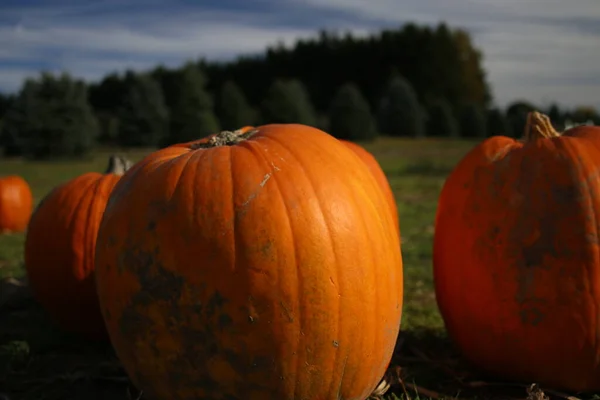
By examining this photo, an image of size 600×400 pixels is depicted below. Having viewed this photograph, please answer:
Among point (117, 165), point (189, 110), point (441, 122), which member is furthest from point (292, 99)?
point (117, 165)

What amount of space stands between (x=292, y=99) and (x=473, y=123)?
560 inches

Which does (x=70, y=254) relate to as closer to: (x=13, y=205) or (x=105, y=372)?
(x=105, y=372)

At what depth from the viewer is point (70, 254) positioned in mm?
4121

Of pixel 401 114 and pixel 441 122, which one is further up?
pixel 401 114

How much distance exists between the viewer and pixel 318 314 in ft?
8.49

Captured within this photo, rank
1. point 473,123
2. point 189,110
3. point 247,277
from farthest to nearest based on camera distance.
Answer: point 473,123 → point 189,110 → point 247,277

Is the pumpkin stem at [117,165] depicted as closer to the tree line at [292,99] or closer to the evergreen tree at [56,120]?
the tree line at [292,99]

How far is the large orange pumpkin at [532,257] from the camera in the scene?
3.07 meters

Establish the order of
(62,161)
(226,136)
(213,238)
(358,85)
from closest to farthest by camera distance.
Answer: (213,238) < (226,136) < (62,161) < (358,85)

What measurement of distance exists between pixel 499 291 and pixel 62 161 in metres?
34.4

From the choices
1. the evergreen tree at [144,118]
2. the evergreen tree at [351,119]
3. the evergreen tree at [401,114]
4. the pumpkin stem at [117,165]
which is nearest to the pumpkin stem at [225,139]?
the pumpkin stem at [117,165]

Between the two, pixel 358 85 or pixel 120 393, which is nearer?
pixel 120 393

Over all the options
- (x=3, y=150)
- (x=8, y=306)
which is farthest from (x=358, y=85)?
(x=8, y=306)

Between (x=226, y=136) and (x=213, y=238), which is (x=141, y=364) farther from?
(x=226, y=136)
